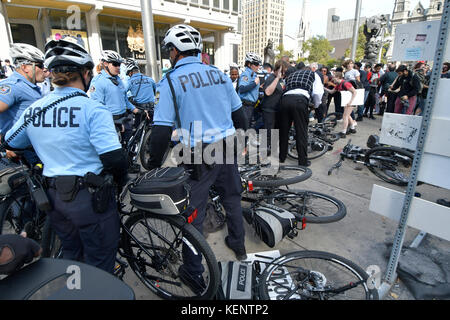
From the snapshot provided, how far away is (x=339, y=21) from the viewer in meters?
108

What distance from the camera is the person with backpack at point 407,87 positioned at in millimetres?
7483

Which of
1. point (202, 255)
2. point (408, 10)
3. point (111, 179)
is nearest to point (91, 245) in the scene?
point (111, 179)

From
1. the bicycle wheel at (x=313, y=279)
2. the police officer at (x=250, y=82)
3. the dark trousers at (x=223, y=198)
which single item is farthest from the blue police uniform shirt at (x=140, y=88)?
the bicycle wheel at (x=313, y=279)

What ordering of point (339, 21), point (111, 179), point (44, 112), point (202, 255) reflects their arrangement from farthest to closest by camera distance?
point (339, 21), point (202, 255), point (111, 179), point (44, 112)

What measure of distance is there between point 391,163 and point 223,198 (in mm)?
3678

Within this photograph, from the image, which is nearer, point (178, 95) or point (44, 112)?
point (44, 112)

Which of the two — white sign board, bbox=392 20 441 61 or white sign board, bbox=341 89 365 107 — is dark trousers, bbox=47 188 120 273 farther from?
white sign board, bbox=341 89 365 107

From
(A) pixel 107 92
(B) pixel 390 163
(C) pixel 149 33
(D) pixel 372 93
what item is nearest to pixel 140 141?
(A) pixel 107 92

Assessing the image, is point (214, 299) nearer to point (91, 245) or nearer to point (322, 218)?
point (91, 245)

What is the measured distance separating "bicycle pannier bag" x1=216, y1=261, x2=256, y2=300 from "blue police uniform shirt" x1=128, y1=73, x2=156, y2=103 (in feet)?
16.5

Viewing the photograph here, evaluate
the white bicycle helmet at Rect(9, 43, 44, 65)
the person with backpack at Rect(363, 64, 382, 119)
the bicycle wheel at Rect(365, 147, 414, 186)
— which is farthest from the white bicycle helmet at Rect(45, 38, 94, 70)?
the person with backpack at Rect(363, 64, 382, 119)

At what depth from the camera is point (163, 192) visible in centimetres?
182
